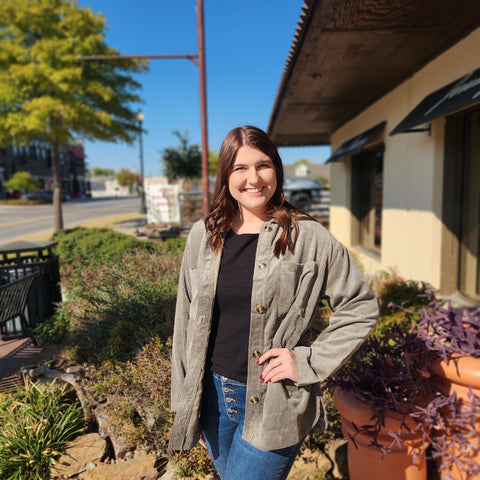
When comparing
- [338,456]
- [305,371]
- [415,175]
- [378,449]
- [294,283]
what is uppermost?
[415,175]

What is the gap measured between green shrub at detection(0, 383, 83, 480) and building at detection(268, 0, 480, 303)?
409cm

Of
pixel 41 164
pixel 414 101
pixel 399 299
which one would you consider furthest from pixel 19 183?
pixel 399 299

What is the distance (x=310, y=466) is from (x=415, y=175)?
488 centimetres

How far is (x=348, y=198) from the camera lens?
1052 centimetres

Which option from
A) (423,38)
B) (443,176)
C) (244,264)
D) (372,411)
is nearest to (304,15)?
(423,38)

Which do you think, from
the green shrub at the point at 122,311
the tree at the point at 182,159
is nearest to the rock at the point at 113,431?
the green shrub at the point at 122,311

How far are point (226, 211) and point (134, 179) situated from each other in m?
111

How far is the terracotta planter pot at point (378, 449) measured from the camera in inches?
80.6

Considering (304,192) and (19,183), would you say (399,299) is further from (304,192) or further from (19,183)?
(19,183)

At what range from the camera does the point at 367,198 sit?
955cm

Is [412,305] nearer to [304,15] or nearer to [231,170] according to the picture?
[304,15]

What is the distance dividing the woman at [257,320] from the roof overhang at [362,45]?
2.94 metres

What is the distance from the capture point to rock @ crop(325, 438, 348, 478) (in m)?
2.56

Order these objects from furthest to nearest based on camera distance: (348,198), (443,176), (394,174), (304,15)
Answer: (348,198), (394,174), (443,176), (304,15)
